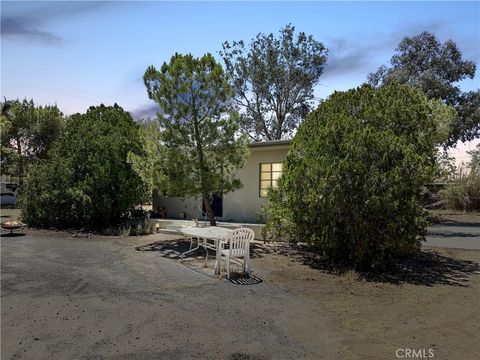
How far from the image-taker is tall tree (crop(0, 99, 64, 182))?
102 feet

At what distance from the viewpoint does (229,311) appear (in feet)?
18.7

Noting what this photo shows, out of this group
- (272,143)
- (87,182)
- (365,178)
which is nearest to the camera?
(365,178)

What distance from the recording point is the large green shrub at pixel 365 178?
26.3ft

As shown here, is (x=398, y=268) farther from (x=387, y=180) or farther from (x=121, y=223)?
(x=121, y=223)

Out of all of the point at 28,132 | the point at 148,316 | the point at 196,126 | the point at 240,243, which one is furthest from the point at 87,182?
the point at 28,132

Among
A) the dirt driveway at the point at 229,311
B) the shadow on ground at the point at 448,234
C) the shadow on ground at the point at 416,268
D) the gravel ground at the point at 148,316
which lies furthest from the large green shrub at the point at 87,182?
the shadow on ground at the point at 448,234

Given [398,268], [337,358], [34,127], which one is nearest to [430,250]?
[398,268]

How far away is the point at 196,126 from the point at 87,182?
17.6 ft

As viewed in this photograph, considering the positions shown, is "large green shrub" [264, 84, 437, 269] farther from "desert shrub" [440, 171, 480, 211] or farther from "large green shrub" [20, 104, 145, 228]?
"desert shrub" [440, 171, 480, 211]

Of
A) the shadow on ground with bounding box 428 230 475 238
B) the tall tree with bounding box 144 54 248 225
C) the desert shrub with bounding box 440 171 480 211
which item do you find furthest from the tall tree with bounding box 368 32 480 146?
the tall tree with bounding box 144 54 248 225

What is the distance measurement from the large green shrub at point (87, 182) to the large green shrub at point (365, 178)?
25.8 feet

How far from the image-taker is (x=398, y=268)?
8.66 m

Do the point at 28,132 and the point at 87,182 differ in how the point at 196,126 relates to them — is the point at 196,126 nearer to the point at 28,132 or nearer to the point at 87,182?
the point at 87,182

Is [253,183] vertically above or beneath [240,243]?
above
